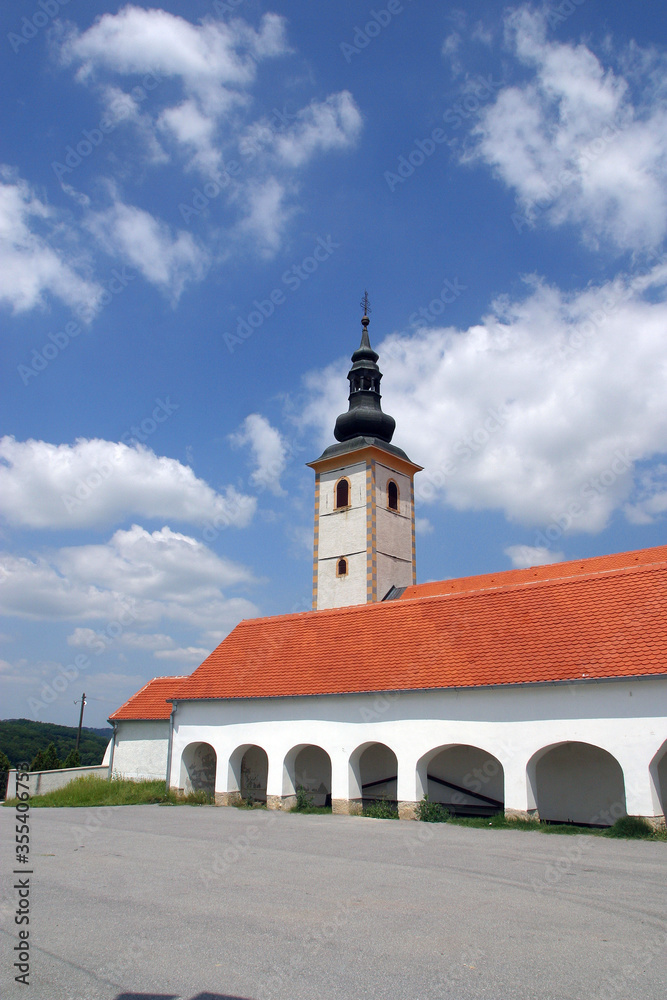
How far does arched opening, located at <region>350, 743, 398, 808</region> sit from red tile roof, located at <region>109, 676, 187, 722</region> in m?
10.5

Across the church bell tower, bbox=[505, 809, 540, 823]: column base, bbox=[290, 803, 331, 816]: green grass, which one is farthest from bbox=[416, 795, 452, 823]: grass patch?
the church bell tower

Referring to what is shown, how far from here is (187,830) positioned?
12656 millimetres

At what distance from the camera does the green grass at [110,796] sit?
18344 millimetres

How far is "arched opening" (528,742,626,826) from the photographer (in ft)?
42.1

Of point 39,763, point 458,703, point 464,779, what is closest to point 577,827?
point 458,703

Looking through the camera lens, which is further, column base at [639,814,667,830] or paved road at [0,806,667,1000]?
column base at [639,814,667,830]

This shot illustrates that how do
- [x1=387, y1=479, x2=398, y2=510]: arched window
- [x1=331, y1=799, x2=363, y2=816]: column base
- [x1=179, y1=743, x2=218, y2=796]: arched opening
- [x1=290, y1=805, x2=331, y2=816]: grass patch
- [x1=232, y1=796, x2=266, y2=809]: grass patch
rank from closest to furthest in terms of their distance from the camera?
1. [x1=331, y1=799, x2=363, y2=816]: column base
2. [x1=290, y1=805, x2=331, y2=816]: grass patch
3. [x1=232, y1=796, x2=266, y2=809]: grass patch
4. [x1=179, y1=743, x2=218, y2=796]: arched opening
5. [x1=387, y1=479, x2=398, y2=510]: arched window

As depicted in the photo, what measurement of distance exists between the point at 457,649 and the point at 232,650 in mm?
7967

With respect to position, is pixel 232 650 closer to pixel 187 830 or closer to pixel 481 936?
pixel 187 830

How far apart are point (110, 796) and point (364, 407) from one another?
655 inches

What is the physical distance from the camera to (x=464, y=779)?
49.5 ft

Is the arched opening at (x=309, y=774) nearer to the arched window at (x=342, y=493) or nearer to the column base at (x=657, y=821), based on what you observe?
the column base at (x=657, y=821)

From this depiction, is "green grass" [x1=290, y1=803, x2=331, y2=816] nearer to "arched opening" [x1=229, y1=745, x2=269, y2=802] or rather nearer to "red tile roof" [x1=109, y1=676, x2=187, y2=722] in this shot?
"arched opening" [x1=229, y1=745, x2=269, y2=802]

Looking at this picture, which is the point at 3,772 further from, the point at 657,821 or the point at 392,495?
the point at 657,821
